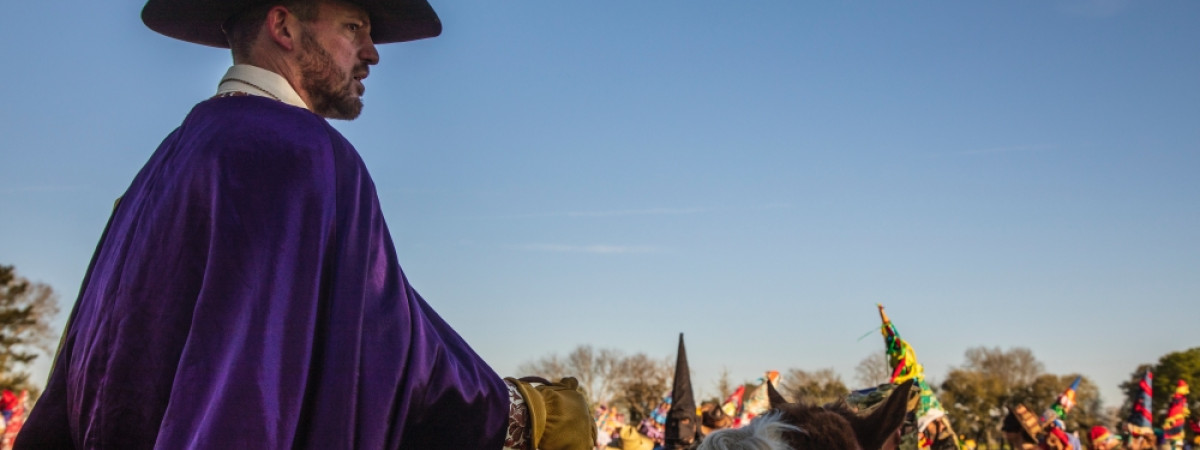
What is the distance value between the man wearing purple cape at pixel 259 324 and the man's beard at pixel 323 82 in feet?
0.44

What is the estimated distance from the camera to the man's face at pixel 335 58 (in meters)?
2.15

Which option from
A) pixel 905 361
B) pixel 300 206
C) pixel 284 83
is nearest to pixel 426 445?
pixel 300 206

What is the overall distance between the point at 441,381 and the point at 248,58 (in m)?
0.88

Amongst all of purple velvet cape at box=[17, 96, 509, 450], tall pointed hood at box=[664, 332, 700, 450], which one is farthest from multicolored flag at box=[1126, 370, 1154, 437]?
purple velvet cape at box=[17, 96, 509, 450]

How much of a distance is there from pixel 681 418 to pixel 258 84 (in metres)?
10.6

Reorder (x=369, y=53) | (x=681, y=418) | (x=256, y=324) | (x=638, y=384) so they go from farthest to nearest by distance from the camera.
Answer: (x=638, y=384) < (x=681, y=418) < (x=369, y=53) < (x=256, y=324)

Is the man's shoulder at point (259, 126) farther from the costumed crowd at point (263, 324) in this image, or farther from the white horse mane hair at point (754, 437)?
the white horse mane hair at point (754, 437)

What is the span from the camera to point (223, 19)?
2311 millimetres

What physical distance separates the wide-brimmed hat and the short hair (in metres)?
0.04

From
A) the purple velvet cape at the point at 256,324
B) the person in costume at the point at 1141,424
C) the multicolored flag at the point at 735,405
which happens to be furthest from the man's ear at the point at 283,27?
the person in costume at the point at 1141,424

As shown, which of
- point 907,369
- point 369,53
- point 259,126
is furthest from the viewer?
point 907,369

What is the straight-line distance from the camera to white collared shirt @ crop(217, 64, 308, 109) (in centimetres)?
204

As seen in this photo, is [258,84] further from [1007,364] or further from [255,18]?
[1007,364]

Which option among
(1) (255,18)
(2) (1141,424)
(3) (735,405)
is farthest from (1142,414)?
(1) (255,18)
